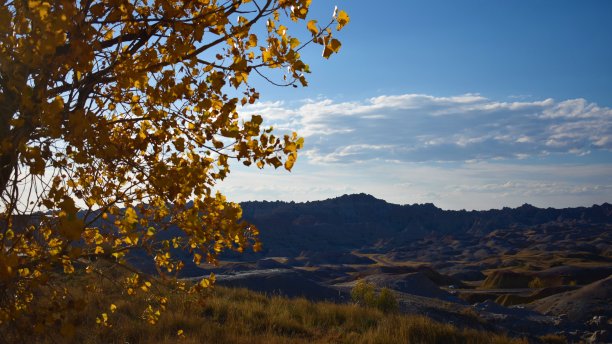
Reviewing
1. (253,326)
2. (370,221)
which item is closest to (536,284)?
(253,326)

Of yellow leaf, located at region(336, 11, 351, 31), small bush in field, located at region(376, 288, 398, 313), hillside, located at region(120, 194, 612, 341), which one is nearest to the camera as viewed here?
yellow leaf, located at region(336, 11, 351, 31)

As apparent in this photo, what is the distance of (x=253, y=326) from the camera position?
9422mm

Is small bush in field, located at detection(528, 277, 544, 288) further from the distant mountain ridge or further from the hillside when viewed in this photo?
the distant mountain ridge

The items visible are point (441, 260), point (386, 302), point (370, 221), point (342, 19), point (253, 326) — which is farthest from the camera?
point (370, 221)

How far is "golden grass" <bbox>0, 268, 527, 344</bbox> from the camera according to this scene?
7941 mm

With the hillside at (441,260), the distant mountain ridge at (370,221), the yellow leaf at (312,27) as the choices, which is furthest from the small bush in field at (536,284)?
the distant mountain ridge at (370,221)

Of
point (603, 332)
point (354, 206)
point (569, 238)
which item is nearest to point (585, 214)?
point (569, 238)

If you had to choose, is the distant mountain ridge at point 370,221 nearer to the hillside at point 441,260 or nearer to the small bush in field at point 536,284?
the hillside at point 441,260

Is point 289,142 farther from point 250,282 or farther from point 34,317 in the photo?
point 250,282

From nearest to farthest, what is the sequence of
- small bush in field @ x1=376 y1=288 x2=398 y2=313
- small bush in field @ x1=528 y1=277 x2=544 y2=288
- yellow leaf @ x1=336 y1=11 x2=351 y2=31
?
yellow leaf @ x1=336 y1=11 x2=351 y2=31 < small bush in field @ x1=376 y1=288 x2=398 y2=313 < small bush in field @ x1=528 y1=277 x2=544 y2=288

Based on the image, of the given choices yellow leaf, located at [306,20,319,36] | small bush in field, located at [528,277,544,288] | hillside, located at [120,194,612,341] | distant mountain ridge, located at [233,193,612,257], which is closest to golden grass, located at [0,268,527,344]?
hillside, located at [120,194,612,341]

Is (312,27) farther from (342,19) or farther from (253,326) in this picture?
A: (253,326)

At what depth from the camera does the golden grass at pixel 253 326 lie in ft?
26.1

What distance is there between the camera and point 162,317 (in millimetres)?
8938
